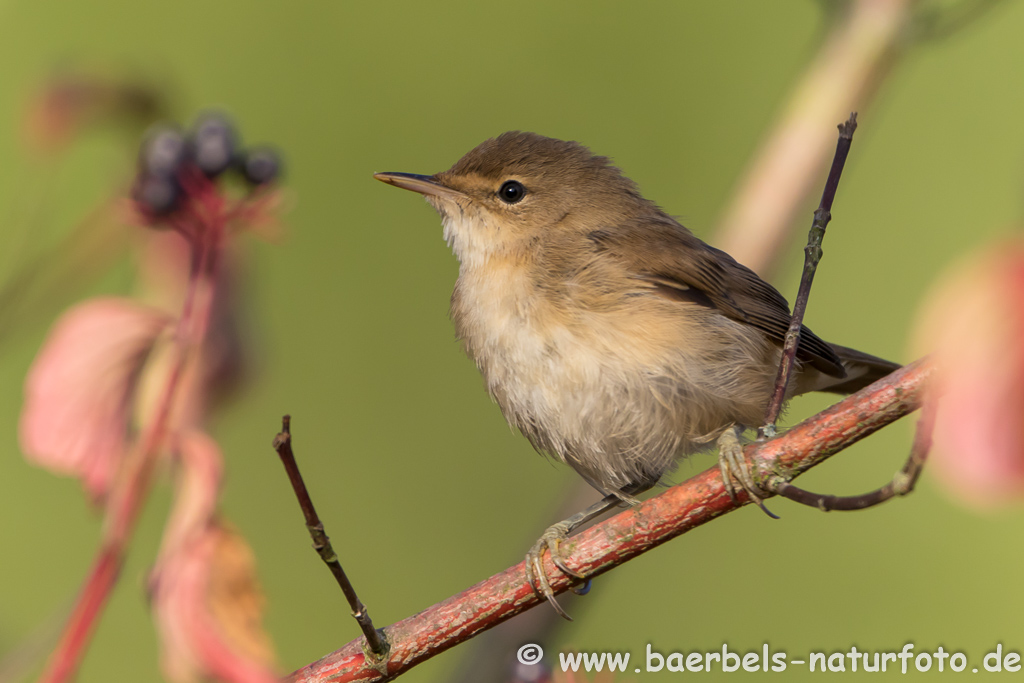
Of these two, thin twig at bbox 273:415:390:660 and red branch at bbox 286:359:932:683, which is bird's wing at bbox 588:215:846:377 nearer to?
red branch at bbox 286:359:932:683

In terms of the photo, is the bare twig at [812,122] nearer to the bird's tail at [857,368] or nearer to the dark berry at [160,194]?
the bird's tail at [857,368]

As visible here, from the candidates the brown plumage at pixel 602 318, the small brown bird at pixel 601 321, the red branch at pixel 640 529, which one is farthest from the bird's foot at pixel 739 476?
the brown plumage at pixel 602 318

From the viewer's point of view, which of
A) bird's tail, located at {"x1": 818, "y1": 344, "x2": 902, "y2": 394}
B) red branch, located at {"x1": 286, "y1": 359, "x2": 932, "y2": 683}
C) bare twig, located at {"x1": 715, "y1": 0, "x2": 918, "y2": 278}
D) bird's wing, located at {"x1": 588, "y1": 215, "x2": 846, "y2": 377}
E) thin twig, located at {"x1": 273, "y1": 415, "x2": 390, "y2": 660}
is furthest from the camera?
bird's tail, located at {"x1": 818, "y1": 344, "x2": 902, "y2": 394}

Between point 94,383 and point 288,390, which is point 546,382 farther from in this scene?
point 288,390

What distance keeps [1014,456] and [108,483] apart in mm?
953

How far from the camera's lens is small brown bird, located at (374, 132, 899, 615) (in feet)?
5.27

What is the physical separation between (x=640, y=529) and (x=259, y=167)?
26.2 inches

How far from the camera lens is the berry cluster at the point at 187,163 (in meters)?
1.12

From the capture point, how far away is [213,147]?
1.15 metres

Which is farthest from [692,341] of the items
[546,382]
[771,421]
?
[771,421]

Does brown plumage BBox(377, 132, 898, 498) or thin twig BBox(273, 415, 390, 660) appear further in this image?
brown plumage BBox(377, 132, 898, 498)

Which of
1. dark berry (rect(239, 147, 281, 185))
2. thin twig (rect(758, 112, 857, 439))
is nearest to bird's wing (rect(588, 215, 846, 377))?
thin twig (rect(758, 112, 857, 439))

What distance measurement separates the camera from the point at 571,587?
52.2 inches

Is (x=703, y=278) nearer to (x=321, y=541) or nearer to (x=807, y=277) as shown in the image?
(x=807, y=277)
